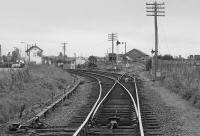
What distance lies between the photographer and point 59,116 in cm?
1296

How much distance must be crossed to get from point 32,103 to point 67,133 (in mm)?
7755

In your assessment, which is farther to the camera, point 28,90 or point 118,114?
point 28,90

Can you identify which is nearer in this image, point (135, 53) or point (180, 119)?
point (180, 119)

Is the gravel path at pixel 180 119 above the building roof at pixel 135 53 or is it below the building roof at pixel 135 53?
below

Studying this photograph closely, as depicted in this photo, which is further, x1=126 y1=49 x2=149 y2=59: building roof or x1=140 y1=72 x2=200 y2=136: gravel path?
x1=126 y1=49 x2=149 y2=59: building roof

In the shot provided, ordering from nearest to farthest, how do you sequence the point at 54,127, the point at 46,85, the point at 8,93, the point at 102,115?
the point at 54,127, the point at 102,115, the point at 8,93, the point at 46,85

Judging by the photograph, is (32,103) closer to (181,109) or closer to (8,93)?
(8,93)

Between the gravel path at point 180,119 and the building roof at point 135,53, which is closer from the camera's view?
the gravel path at point 180,119

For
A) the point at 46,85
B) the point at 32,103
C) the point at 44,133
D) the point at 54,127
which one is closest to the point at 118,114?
the point at 54,127

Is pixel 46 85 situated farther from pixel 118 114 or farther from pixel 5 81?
pixel 118 114

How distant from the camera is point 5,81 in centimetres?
1936

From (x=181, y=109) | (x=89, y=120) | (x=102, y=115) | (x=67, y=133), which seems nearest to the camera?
(x=67, y=133)

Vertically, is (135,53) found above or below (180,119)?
above

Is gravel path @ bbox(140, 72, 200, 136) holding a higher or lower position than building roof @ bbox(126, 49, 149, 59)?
lower
